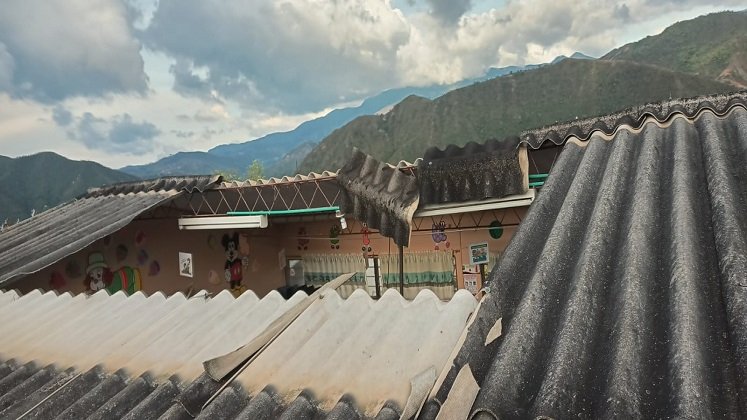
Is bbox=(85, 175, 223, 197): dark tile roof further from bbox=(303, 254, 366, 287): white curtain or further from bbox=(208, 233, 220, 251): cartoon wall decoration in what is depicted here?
bbox=(303, 254, 366, 287): white curtain

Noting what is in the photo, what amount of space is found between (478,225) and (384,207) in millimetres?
4170

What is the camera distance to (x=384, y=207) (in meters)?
4.94

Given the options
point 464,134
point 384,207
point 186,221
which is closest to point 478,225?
point 384,207

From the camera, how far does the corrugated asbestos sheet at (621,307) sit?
1200mm

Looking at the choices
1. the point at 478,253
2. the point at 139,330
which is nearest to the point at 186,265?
the point at 478,253

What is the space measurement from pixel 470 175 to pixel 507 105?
51.1 meters

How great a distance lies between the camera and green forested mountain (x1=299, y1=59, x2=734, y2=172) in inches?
1820

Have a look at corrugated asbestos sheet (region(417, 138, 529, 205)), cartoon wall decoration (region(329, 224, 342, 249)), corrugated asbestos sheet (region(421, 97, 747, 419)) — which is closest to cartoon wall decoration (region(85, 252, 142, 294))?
cartoon wall decoration (region(329, 224, 342, 249))

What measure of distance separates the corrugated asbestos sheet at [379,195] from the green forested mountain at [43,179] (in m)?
40.1

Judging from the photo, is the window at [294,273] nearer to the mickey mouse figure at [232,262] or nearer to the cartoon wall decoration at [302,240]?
the cartoon wall decoration at [302,240]

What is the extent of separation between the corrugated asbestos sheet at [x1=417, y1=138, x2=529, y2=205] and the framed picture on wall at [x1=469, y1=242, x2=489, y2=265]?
11.0ft

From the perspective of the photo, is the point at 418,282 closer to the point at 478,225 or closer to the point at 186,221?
the point at 478,225

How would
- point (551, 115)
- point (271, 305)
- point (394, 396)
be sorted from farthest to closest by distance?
point (551, 115)
point (271, 305)
point (394, 396)

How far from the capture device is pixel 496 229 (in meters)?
8.52
